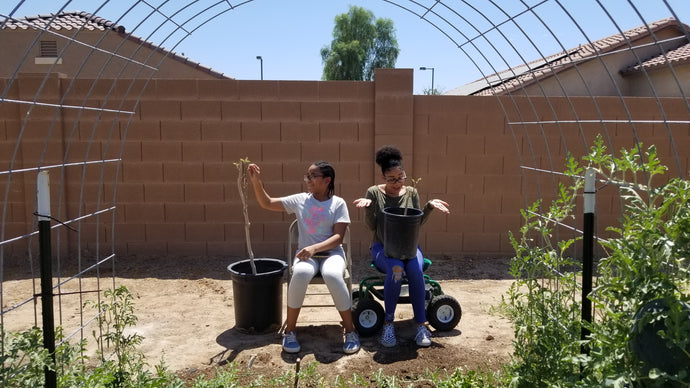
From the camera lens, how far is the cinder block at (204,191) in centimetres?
578

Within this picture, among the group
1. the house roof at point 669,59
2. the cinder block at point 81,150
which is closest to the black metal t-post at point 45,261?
the cinder block at point 81,150

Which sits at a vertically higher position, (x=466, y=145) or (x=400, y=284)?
(x=466, y=145)

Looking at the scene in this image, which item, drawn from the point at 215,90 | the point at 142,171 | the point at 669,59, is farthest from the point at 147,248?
the point at 669,59

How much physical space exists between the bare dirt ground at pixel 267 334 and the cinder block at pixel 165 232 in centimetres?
27

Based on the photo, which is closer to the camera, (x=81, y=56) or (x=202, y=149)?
(x=202, y=149)

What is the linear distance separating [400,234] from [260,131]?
268 cm

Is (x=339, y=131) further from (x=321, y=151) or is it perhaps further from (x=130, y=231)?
(x=130, y=231)

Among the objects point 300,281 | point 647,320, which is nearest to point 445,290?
point 300,281

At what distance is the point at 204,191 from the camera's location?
5.79 metres

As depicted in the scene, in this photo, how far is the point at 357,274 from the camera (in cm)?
548

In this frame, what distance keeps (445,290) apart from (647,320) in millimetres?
3265

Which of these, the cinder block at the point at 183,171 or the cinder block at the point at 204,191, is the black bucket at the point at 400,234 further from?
the cinder block at the point at 183,171

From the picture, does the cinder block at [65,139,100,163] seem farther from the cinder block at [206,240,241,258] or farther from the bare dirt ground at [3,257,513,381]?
the cinder block at [206,240,241,258]

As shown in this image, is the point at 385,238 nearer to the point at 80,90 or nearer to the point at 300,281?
the point at 300,281
